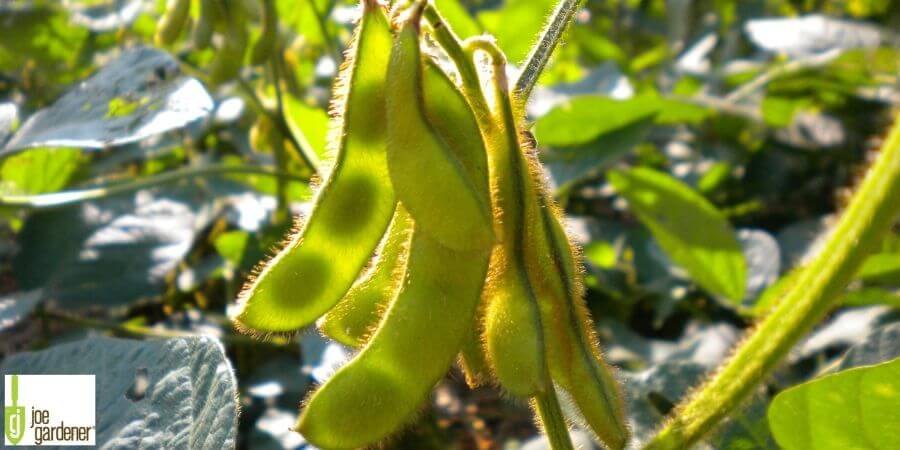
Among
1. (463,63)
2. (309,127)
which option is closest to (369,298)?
(463,63)

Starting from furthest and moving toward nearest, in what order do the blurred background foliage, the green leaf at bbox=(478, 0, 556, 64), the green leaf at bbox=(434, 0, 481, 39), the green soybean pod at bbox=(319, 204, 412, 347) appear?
the green leaf at bbox=(478, 0, 556, 64) < the green leaf at bbox=(434, 0, 481, 39) < the blurred background foliage < the green soybean pod at bbox=(319, 204, 412, 347)

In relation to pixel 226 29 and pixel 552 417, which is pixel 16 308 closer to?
pixel 226 29

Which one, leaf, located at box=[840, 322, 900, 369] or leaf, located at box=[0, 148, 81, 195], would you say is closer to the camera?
leaf, located at box=[840, 322, 900, 369]

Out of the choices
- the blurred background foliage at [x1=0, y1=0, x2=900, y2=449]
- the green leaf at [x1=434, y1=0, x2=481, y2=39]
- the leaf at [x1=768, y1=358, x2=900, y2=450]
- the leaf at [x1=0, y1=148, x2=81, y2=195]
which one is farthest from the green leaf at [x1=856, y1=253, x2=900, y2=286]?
the leaf at [x1=0, y1=148, x2=81, y2=195]

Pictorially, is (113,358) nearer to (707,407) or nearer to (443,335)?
(443,335)

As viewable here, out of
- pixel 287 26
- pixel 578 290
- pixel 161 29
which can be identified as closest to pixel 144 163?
pixel 287 26

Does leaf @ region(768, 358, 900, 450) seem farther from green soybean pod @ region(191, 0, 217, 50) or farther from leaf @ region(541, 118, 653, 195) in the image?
green soybean pod @ region(191, 0, 217, 50)
